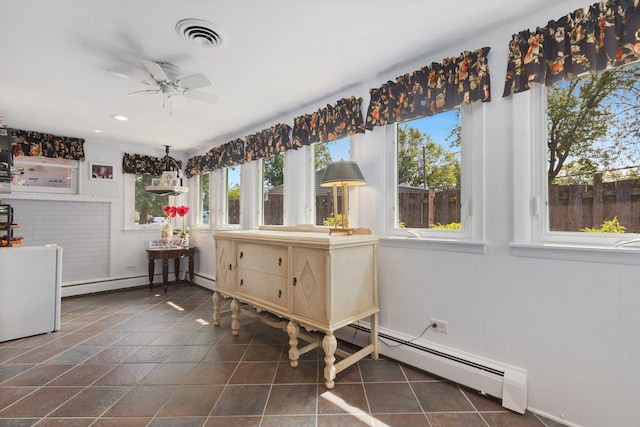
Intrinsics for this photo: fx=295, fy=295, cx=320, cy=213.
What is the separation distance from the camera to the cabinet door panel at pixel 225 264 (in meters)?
2.95

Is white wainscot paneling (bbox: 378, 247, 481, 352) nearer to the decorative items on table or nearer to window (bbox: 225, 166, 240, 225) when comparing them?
window (bbox: 225, 166, 240, 225)

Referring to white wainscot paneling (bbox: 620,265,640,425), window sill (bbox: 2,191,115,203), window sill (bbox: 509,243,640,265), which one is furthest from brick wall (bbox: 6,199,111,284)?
white wainscot paneling (bbox: 620,265,640,425)

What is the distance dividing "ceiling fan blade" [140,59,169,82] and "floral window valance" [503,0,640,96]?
2301mm

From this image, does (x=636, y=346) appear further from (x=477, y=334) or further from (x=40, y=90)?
(x=40, y=90)

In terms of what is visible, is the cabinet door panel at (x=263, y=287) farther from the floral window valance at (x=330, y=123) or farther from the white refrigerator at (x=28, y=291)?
the white refrigerator at (x=28, y=291)

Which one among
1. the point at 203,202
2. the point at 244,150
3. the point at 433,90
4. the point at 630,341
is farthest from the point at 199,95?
the point at 630,341

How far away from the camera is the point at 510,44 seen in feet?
5.97

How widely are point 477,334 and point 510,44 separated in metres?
1.87

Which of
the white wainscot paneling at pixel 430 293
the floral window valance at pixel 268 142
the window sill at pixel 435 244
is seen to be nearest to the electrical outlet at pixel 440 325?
the white wainscot paneling at pixel 430 293

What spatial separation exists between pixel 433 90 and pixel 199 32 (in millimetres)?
1634

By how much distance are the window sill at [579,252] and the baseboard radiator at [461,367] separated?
2.40ft

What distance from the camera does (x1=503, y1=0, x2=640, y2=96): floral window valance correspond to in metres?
1.46

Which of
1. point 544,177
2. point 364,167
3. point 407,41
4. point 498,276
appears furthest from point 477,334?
point 407,41

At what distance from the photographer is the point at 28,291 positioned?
2.91 m
